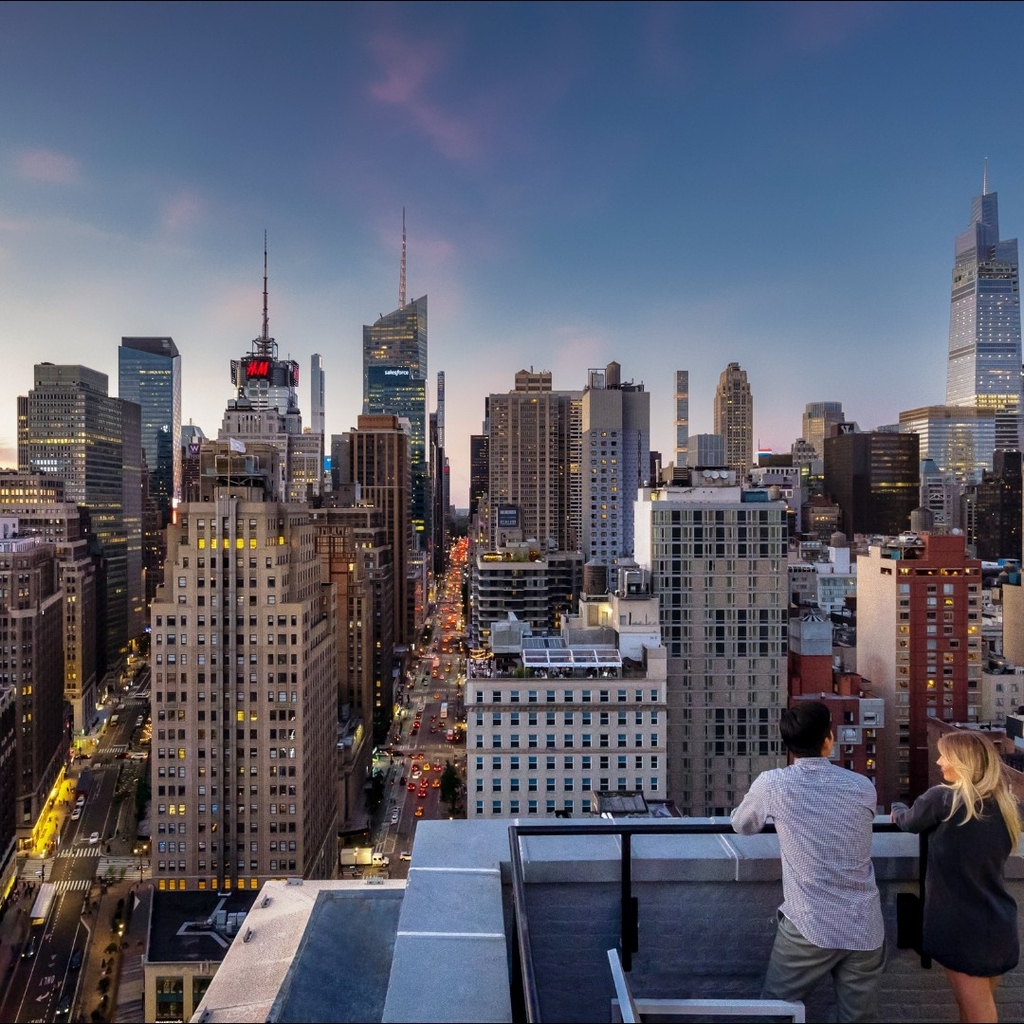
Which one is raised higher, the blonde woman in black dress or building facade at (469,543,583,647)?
the blonde woman in black dress

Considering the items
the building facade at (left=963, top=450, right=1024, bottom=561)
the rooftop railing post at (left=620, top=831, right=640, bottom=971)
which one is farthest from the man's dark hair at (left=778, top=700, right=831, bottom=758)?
the building facade at (left=963, top=450, right=1024, bottom=561)

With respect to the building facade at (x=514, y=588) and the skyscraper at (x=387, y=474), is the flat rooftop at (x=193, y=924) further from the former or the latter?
the skyscraper at (x=387, y=474)

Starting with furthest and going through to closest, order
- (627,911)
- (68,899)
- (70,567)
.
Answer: (70,567), (68,899), (627,911)

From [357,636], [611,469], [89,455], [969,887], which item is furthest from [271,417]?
[969,887]

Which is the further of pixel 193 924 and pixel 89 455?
pixel 89 455

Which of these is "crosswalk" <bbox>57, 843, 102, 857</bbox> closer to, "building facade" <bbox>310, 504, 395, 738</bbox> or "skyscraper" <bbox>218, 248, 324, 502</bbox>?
Result: "building facade" <bbox>310, 504, 395, 738</bbox>

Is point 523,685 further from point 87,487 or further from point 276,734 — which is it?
point 87,487

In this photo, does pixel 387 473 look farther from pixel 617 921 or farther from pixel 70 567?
pixel 617 921

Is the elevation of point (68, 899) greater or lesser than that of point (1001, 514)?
lesser
